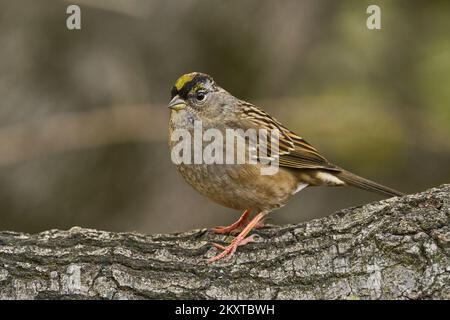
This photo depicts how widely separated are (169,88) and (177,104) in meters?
2.61

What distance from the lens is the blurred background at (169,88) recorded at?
8562 millimetres

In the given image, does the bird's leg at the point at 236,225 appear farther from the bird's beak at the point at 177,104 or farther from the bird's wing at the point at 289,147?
the bird's beak at the point at 177,104

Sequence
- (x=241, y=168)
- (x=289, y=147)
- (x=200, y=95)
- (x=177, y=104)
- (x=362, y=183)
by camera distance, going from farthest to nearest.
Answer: (x=362, y=183)
(x=289, y=147)
(x=200, y=95)
(x=177, y=104)
(x=241, y=168)

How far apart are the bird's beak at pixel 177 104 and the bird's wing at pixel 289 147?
0.50 meters

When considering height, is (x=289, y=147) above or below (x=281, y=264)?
above

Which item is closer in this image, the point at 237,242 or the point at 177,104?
the point at 237,242

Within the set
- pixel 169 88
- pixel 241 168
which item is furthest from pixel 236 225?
pixel 169 88

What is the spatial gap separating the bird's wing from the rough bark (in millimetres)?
1121

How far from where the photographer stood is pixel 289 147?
6707 mm

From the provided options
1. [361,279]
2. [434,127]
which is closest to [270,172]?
[361,279]

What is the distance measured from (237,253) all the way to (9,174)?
394 cm

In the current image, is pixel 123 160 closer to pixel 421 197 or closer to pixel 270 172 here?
pixel 270 172

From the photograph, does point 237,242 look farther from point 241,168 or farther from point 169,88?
point 169,88

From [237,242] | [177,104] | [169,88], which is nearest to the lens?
[237,242]
